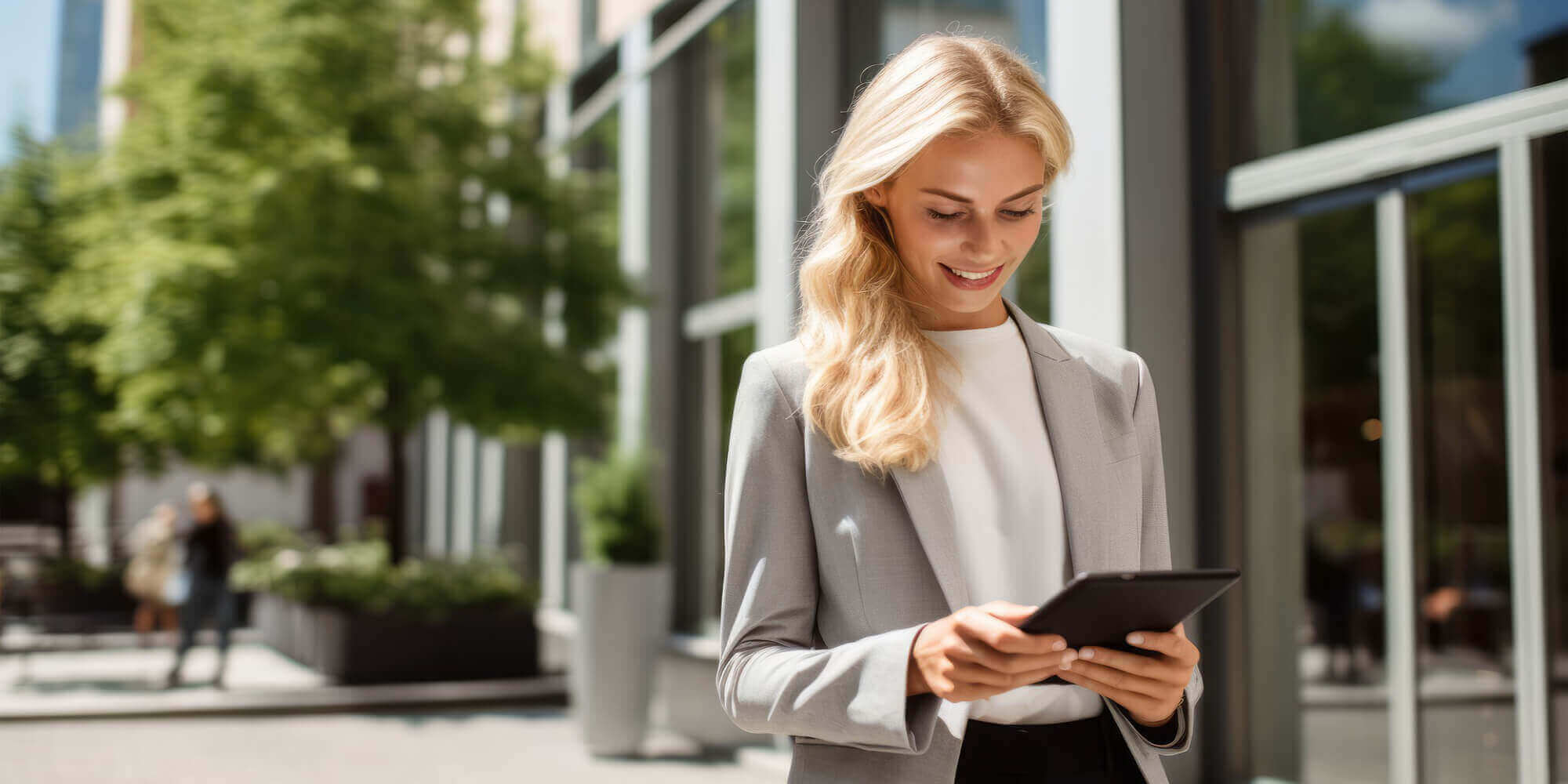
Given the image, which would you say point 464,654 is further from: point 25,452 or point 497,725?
point 25,452

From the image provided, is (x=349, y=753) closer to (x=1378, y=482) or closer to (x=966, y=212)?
(x=1378, y=482)

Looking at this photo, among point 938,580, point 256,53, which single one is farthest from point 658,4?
point 938,580

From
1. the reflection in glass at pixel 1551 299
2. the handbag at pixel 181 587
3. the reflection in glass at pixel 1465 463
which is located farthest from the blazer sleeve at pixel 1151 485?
the handbag at pixel 181 587

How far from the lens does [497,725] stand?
1086 cm

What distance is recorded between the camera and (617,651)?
9.54 m

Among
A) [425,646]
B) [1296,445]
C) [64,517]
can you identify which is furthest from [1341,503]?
[64,517]

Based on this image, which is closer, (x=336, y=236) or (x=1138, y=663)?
(x=1138, y=663)

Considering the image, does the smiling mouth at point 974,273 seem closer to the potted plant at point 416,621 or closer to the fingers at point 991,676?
the fingers at point 991,676

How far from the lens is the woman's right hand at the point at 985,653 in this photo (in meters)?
1.47

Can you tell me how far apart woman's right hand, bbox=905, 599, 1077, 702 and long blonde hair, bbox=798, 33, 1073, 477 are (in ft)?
0.86

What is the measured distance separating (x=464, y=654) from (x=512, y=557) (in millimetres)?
3435

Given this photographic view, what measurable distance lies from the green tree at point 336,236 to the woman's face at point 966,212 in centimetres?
1002

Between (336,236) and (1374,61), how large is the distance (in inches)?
326

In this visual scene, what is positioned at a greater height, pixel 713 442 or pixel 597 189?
pixel 597 189
